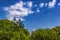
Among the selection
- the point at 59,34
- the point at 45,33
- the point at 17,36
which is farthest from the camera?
the point at 59,34

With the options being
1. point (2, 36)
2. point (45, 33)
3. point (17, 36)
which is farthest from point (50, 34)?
point (2, 36)

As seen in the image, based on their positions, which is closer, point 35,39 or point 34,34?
point 35,39

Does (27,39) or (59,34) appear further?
(59,34)

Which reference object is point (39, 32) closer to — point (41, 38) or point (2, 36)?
point (41, 38)

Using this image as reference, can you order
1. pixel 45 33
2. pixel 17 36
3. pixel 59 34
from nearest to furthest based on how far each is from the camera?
pixel 17 36 < pixel 45 33 < pixel 59 34

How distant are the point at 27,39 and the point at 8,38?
484 centimetres

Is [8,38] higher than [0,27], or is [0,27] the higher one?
[0,27]

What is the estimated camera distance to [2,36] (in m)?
51.1

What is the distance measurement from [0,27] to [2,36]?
861cm

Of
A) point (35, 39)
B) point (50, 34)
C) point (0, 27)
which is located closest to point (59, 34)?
point (50, 34)

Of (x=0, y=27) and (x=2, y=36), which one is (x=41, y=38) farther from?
(x=0, y=27)

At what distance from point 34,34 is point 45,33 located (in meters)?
3.40

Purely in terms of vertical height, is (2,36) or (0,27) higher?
(0,27)

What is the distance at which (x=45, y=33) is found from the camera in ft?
175
